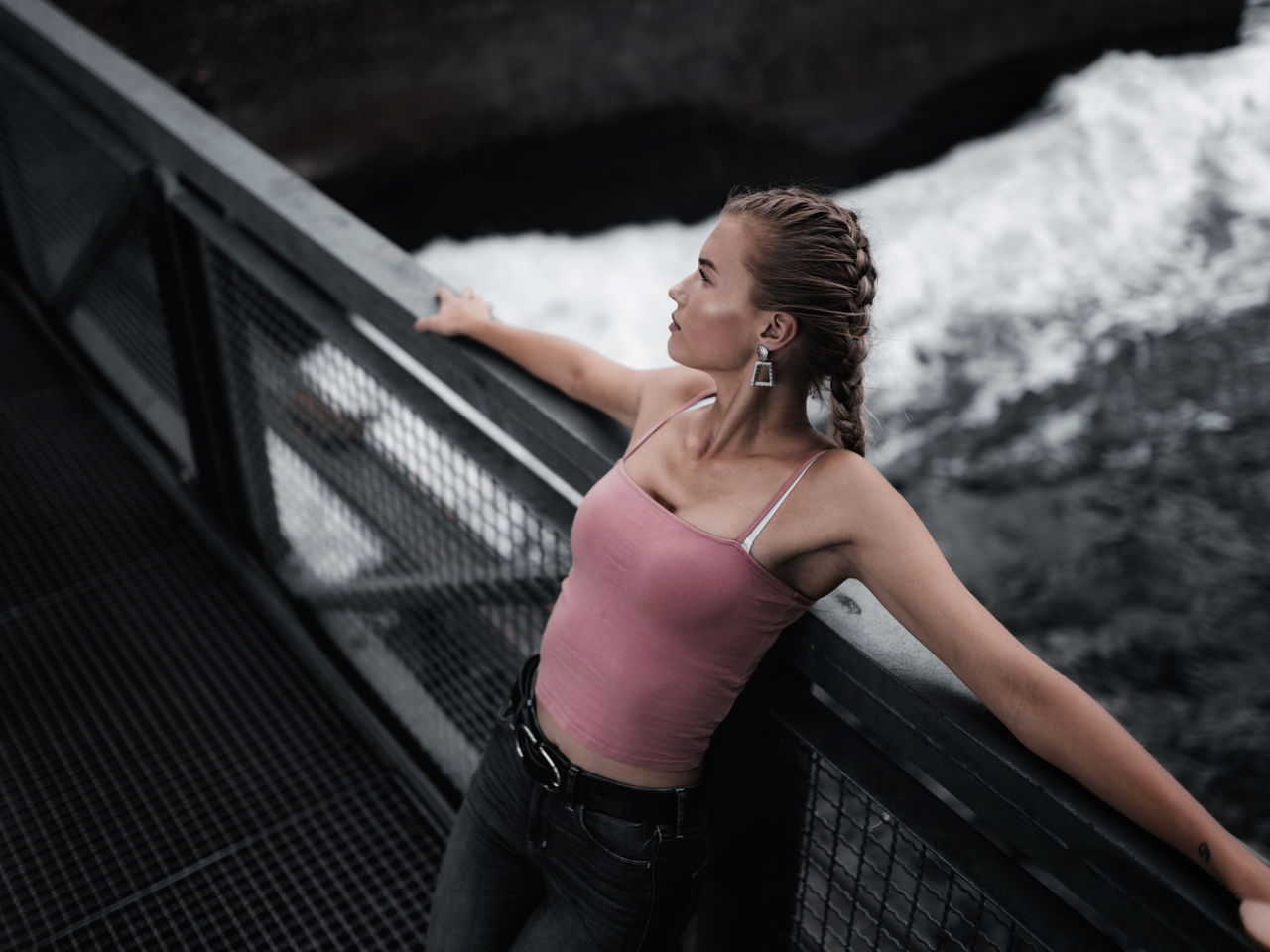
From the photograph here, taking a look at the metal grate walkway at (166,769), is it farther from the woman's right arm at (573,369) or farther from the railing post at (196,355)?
the woman's right arm at (573,369)

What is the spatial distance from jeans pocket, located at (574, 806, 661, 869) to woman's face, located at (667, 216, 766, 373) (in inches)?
25.2

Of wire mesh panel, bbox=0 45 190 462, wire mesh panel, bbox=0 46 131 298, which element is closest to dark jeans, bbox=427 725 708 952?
wire mesh panel, bbox=0 45 190 462

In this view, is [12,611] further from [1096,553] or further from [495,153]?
[495,153]

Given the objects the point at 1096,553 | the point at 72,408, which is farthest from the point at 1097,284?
the point at 72,408

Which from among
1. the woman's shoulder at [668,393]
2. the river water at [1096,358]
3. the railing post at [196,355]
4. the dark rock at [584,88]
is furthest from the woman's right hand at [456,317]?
the dark rock at [584,88]

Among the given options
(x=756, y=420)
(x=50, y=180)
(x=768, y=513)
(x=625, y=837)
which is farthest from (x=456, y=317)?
(x=50, y=180)

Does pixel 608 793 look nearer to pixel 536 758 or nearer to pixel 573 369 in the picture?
pixel 536 758

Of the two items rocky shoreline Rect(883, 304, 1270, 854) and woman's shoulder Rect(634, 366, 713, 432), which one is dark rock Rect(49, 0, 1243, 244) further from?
woman's shoulder Rect(634, 366, 713, 432)

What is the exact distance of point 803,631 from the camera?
143 cm

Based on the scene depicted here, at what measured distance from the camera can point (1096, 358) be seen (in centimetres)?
1113

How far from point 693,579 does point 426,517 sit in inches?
36.2

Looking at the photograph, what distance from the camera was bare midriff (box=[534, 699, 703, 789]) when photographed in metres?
1.61

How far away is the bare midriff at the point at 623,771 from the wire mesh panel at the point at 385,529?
1.08 feet

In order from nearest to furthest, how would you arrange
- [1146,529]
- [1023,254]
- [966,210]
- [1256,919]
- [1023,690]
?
[1256,919], [1023,690], [1146,529], [1023,254], [966,210]
